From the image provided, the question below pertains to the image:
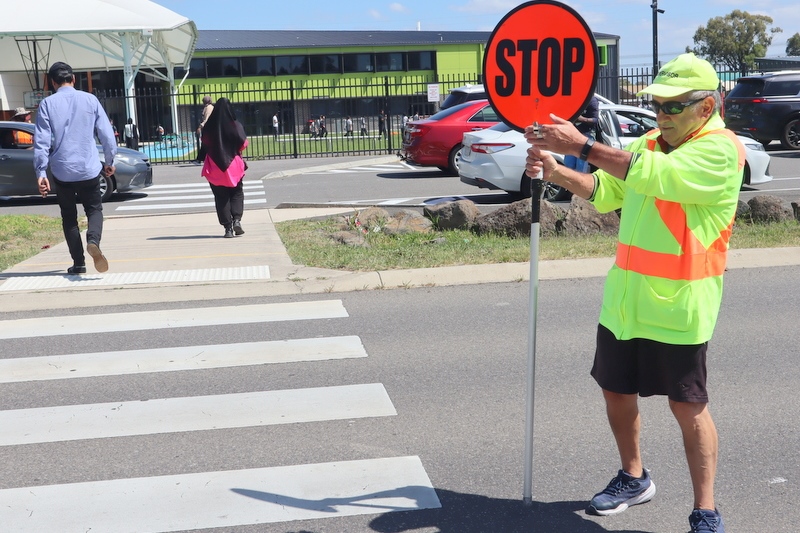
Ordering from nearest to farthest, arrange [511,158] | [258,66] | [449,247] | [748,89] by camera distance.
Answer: [449,247], [511,158], [748,89], [258,66]

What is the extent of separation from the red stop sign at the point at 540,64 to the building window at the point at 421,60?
6710cm

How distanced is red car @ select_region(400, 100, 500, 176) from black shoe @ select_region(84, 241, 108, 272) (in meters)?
11.3

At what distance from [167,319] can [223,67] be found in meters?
62.6

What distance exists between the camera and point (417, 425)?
4910mm

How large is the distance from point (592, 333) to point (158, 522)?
3.84m

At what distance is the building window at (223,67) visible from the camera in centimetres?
6688

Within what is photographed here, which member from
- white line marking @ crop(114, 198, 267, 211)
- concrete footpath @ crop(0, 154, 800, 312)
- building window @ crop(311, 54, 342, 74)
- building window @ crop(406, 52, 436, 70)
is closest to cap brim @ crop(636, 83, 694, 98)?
concrete footpath @ crop(0, 154, 800, 312)

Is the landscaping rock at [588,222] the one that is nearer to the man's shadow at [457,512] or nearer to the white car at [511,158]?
the white car at [511,158]

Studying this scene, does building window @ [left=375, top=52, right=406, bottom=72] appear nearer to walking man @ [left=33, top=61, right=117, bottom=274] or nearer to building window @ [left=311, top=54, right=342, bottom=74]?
building window @ [left=311, top=54, right=342, bottom=74]

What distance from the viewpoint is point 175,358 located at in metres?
6.27

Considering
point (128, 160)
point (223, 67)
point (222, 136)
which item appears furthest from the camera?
point (223, 67)

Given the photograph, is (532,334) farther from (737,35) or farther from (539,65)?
(737,35)

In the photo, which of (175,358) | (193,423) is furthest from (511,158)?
(193,423)

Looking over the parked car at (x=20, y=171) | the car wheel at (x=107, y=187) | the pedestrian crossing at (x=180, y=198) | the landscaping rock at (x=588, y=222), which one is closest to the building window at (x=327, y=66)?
the pedestrian crossing at (x=180, y=198)
